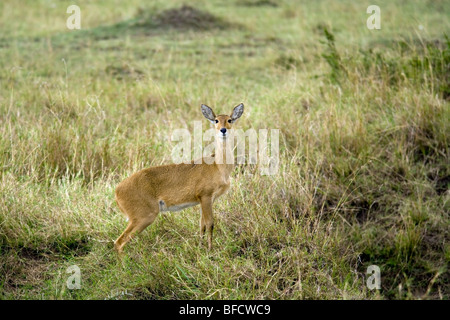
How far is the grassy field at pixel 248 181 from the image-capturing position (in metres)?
4.03

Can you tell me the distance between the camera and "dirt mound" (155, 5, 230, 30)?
39.0 ft

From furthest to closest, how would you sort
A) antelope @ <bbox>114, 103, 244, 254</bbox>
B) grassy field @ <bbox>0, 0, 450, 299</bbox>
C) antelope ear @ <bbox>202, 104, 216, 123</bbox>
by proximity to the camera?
grassy field @ <bbox>0, 0, 450, 299</bbox>, antelope ear @ <bbox>202, 104, 216, 123</bbox>, antelope @ <bbox>114, 103, 244, 254</bbox>

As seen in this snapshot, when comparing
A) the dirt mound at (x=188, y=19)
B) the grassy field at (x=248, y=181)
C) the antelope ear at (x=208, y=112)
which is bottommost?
the grassy field at (x=248, y=181)

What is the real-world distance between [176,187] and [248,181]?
1247mm

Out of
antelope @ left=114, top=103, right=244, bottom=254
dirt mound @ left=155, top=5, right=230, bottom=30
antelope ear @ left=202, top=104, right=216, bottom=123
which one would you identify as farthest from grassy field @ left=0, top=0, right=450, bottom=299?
dirt mound @ left=155, top=5, right=230, bottom=30

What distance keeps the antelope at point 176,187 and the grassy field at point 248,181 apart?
313 mm

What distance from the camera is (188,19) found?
12.0m

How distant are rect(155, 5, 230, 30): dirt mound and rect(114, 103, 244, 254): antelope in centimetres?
828

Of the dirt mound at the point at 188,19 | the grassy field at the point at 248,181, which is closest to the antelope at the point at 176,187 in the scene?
the grassy field at the point at 248,181

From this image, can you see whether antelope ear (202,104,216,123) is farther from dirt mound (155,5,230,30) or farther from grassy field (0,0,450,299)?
dirt mound (155,5,230,30)

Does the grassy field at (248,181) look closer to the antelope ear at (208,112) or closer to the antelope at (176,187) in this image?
the antelope at (176,187)
